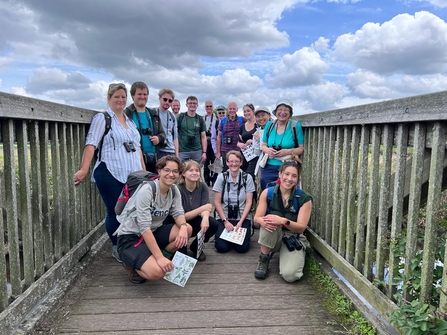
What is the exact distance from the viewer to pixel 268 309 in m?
3.20

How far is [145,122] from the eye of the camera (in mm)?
4660

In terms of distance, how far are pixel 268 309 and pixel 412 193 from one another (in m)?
1.56

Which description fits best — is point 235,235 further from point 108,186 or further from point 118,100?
point 118,100

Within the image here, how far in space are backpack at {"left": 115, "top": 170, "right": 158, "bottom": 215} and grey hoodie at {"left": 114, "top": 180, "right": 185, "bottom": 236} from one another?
4 cm

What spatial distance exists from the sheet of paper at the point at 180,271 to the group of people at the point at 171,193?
0.39ft

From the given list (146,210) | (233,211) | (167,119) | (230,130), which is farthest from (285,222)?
(230,130)

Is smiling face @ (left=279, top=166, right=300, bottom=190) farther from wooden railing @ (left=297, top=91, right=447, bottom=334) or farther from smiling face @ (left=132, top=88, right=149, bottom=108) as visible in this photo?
smiling face @ (left=132, top=88, right=149, bottom=108)

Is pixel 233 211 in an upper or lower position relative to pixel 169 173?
lower

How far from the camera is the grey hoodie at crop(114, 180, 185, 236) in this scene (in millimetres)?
3451

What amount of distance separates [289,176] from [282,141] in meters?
1.04

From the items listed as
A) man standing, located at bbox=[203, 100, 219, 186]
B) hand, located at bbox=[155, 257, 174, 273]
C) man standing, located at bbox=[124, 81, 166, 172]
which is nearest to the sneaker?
hand, located at bbox=[155, 257, 174, 273]

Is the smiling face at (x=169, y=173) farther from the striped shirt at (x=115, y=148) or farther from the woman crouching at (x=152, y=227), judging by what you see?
the striped shirt at (x=115, y=148)

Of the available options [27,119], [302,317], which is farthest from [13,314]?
[302,317]

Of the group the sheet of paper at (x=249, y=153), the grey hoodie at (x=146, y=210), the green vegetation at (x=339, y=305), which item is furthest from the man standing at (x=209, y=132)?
the green vegetation at (x=339, y=305)
